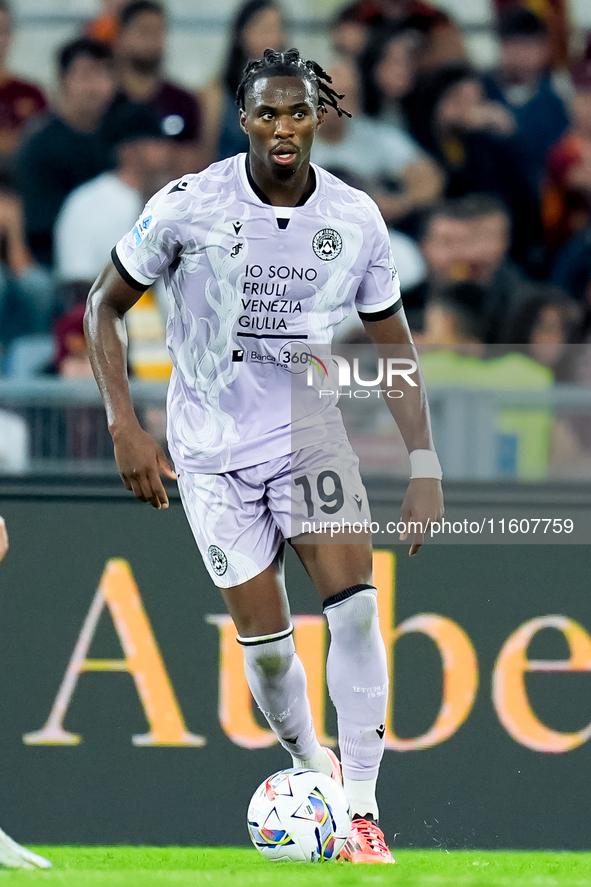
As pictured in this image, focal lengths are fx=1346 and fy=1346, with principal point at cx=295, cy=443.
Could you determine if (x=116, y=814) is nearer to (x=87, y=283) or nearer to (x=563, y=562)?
(x=563, y=562)

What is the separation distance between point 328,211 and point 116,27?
4.53 metres

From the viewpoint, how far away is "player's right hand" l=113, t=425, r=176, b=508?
4.06 m

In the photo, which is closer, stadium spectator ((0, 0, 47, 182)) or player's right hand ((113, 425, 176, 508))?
player's right hand ((113, 425, 176, 508))

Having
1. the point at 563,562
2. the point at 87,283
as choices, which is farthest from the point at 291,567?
the point at 87,283

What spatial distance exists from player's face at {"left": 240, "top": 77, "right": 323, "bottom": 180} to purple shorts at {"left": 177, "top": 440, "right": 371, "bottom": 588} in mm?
936

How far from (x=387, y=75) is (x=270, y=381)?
14.8 feet

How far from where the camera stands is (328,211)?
173 inches

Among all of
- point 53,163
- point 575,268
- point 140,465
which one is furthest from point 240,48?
point 140,465

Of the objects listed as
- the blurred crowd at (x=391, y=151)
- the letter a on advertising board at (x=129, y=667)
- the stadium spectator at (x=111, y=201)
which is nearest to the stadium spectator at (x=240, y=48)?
the blurred crowd at (x=391, y=151)

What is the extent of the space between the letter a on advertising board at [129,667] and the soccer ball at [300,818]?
1474mm

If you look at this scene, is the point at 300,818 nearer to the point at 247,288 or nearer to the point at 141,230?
the point at 247,288

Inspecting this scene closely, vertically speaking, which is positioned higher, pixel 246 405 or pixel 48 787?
pixel 246 405

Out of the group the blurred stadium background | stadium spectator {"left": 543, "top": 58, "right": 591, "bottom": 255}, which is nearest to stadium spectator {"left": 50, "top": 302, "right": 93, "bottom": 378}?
the blurred stadium background

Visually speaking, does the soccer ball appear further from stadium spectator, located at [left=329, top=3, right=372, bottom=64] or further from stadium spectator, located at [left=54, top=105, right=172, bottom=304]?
stadium spectator, located at [left=329, top=3, right=372, bottom=64]
